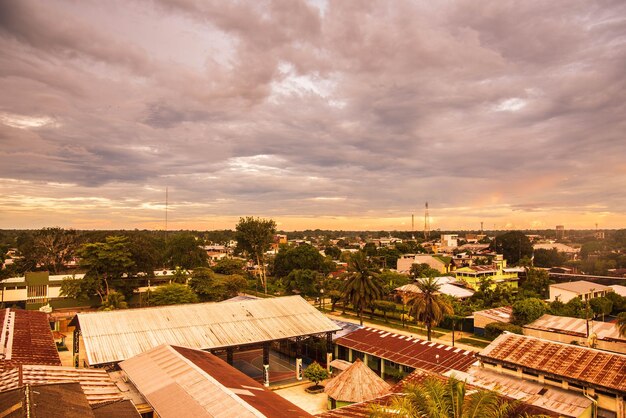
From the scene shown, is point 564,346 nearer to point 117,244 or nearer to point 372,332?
point 372,332

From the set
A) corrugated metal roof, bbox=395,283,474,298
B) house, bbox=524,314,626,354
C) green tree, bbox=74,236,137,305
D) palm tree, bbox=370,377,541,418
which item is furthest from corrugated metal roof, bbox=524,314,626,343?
green tree, bbox=74,236,137,305

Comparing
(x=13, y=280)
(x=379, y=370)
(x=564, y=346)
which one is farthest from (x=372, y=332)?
(x=13, y=280)

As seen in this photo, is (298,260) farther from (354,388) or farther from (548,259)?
(548,259)

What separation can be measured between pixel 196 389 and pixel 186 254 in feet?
280

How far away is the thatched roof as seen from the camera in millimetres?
24578

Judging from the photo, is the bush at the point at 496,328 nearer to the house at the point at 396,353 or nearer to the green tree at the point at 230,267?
the house at the point at 396,353

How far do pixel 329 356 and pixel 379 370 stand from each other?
165 inches

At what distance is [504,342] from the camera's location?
1057 inches

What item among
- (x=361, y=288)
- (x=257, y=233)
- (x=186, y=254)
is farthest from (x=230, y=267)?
(x=361, y=288)

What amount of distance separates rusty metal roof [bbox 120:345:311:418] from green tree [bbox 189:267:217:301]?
3690 cm

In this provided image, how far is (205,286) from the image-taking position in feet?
197

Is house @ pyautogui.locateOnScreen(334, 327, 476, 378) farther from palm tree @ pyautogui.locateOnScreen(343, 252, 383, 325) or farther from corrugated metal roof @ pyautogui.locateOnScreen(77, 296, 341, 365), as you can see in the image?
palm tree @ pyautogui.locateOnScreen(343, 252, 383, 325)

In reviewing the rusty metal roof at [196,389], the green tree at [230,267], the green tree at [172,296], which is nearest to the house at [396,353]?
the rusty metal roof at [196,389]

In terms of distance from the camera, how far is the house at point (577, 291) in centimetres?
5956
